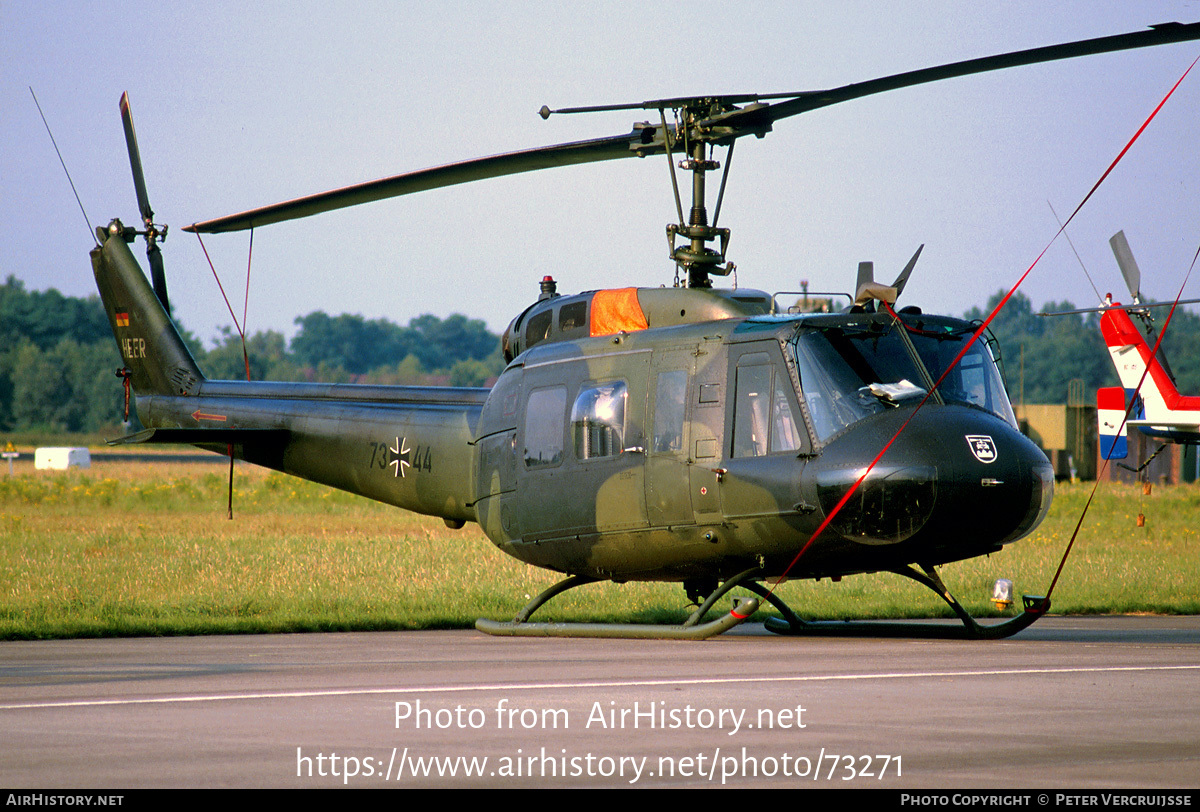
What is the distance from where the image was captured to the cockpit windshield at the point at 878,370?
10.5 meters

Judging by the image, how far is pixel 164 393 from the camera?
17.4 m

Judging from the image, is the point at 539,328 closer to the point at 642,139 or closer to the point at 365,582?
the point at 642,139

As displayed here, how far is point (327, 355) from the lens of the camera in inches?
6599

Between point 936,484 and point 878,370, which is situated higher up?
point 878,370

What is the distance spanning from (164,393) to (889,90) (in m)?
10.6

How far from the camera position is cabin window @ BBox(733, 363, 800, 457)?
1073cm

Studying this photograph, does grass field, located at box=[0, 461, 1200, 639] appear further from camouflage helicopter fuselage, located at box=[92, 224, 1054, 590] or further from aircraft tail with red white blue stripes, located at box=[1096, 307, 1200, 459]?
aircraft tail with red white blue stripes, located at box=[1096, 307, 1200, 459]

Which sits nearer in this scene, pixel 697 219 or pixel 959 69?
pixel 959 69

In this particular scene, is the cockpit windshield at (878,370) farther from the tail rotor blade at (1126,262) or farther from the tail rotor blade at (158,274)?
the tail rotor blade at (1126,262)

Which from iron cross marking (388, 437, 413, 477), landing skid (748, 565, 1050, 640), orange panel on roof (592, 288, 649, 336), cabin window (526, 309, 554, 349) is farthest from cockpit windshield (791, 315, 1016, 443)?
iron cross marking (388, 437, 413, 477)

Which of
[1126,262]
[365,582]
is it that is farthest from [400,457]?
[1126,262]

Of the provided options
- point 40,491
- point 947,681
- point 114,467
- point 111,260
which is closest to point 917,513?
point 947,681

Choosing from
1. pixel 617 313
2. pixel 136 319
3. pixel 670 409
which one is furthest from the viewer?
pixel 136 319

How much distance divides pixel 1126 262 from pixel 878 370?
27.5m
